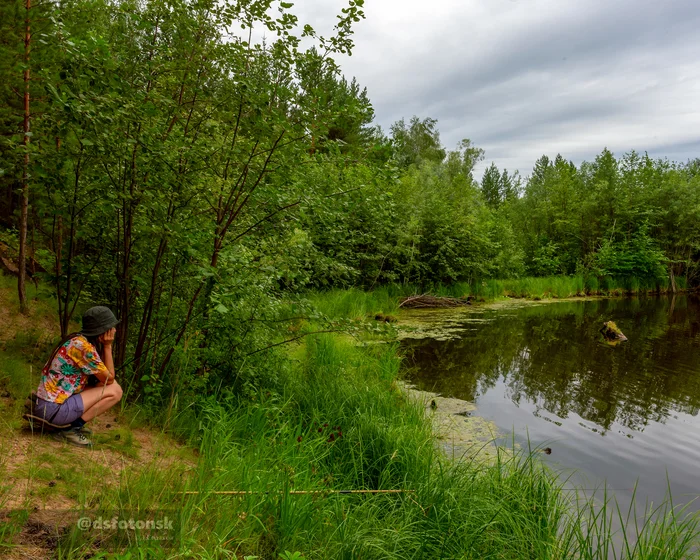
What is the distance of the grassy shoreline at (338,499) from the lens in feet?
7.77

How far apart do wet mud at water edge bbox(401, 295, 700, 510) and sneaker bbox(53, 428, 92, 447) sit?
3277mm

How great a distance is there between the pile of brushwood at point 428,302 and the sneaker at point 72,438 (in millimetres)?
12274

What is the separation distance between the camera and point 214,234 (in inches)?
142

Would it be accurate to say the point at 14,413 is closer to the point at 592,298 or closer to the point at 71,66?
the point at 71,66

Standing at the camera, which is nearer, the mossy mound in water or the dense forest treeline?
the dense forest treeline

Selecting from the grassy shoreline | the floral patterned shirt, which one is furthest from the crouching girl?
the grassy shoreline

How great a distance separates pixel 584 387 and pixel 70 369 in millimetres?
7344

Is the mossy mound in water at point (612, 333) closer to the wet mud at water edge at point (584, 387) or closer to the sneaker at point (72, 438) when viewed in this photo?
the wet mud at water edge at point (584, 387)

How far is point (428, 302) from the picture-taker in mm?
15992

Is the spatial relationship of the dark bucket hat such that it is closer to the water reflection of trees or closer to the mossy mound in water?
the water reflection of trees

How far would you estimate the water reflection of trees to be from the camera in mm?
6801

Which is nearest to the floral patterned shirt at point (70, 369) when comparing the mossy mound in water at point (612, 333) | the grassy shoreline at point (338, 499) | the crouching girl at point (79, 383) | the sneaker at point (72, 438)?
the crouching girl at point (79, 383)

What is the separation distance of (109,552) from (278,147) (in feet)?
9.39

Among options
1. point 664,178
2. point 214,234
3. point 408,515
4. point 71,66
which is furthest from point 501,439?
point 664,178
